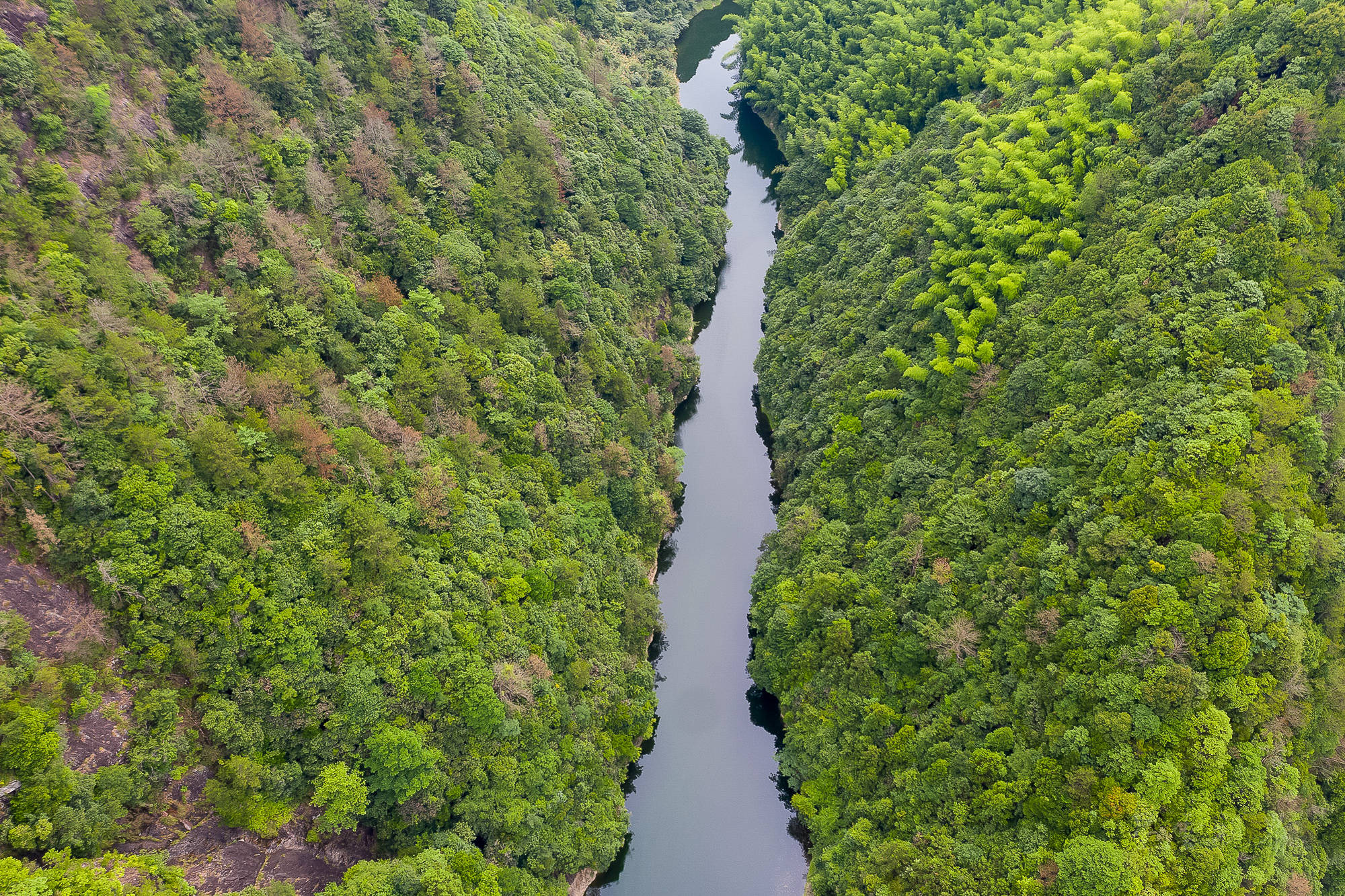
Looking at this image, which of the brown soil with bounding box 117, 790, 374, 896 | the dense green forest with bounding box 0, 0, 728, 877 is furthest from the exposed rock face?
the brown soil with bounding box 117, 790, 374, 896

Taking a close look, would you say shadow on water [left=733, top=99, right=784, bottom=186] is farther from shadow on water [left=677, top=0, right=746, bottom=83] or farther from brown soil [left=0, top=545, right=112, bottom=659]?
brown soil [left=0, top=545, right=112, bottom=659]

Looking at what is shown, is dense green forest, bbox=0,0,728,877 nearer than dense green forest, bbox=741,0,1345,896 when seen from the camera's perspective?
Yes

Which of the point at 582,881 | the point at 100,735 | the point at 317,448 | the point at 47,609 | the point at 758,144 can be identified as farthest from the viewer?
the point at 758,144

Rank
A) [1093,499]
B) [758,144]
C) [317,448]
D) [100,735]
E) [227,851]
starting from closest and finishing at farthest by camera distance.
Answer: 1. [100,735]
2. [227,851]
3. [317,448]
4. [1093,499]
5. [758,144]

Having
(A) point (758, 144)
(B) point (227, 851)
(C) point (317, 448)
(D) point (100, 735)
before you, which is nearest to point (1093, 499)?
(C) point (317, 448)

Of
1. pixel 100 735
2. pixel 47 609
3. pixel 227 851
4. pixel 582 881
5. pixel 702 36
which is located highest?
pixel 702 36

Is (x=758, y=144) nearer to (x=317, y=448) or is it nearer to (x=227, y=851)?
(x=317, y=448)
